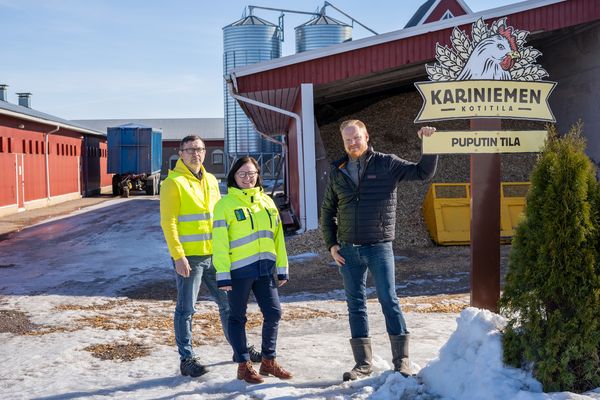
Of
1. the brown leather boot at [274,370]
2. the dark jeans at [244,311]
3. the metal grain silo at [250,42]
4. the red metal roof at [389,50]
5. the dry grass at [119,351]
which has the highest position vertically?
the metal grain silo at [250,42]

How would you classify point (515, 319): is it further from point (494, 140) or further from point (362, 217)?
point (494, 140)

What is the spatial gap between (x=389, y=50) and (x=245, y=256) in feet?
30.1

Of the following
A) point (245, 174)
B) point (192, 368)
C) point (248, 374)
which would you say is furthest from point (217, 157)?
point (248, 374)

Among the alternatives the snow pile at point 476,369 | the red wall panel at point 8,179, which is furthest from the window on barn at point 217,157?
the snow pile at point 476,369

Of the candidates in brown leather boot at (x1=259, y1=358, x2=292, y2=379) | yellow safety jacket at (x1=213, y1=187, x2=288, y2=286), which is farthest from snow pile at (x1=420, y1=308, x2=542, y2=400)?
yellow safety jacket at (x1=213, y1=187, x2=288, y2=286)

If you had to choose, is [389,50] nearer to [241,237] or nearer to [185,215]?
[185,215]

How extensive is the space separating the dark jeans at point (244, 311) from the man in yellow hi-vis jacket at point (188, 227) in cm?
37

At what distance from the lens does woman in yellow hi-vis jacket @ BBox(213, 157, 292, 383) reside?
15.4ft

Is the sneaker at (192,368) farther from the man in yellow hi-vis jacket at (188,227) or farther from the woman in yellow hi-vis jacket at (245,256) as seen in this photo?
the woman in yellow hi-vis jacket at (245,256)

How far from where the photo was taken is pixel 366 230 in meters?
4.68

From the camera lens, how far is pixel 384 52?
42.7 feet

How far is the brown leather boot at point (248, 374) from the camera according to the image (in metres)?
4.75

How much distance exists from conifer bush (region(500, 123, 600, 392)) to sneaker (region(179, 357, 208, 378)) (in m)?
2.25

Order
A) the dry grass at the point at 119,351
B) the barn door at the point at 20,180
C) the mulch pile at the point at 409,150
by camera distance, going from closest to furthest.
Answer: the dry grass at the point at 119,351 → the mulch pile at the point at 409,150 → the barn door at the point at 20,180
